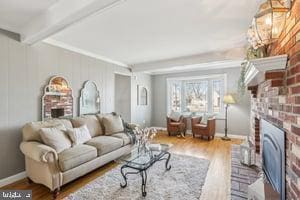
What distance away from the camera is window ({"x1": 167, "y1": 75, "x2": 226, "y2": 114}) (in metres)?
5.91

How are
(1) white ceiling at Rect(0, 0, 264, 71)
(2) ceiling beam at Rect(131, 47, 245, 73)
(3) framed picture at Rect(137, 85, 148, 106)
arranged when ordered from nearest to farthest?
(1) white ceiling at Rect(0, 0, 264, 71), (2) ceiling beam at Rect(131, 47, 245, 73), (3) framed picture at Rect(137, 85, 148, 106)

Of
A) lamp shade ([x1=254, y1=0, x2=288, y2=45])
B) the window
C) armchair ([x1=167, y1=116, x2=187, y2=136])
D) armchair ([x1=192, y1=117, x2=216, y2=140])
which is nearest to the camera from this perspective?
lamp shade ([x1=254, y1=0, x2=288, y2=45])

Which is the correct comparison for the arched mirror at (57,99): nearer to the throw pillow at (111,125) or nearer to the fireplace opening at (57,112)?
the fireplace opening at (57,112)

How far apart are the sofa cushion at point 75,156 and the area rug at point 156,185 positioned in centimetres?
36

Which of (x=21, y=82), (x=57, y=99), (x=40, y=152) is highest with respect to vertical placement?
(x=21, y=82)

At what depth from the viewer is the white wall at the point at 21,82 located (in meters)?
2.60

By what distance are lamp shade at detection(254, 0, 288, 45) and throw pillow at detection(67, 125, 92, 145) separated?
289 cm

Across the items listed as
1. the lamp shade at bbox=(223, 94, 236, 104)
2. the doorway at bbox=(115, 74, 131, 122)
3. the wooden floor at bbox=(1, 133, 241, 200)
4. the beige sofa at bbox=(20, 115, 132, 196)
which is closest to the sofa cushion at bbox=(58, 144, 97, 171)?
the beige sofa at bbox=(20, 115, 132, 196)

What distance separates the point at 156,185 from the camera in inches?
98.0

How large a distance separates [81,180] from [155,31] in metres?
2.70

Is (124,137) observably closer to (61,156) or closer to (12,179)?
(61,156)

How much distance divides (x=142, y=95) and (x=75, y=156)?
13.6ft

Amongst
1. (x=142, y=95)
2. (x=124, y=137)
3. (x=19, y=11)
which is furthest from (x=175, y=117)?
(x=19, y=11)

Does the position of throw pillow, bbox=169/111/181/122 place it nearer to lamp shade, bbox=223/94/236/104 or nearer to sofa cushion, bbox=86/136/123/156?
lamp shade, bbox=223/94/236/104
